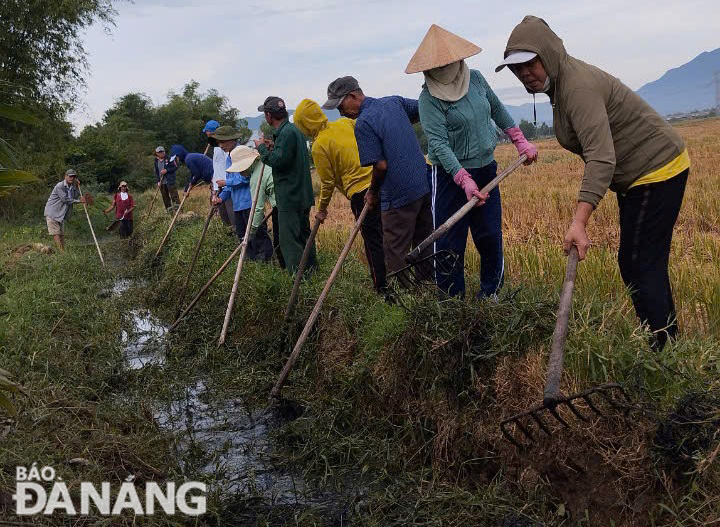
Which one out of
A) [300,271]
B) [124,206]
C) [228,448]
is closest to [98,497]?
[228,448]

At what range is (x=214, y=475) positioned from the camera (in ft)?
12.5

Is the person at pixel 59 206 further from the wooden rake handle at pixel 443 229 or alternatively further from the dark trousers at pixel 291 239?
the wooden rake handle at pixel 443 229

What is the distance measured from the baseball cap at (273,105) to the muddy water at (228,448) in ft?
7.85

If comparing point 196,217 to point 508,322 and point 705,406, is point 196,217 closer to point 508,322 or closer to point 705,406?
point 508,322

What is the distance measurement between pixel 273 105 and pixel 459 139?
7.40ft

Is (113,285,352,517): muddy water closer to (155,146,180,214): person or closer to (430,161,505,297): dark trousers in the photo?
(430,161,505,297): dark trousers

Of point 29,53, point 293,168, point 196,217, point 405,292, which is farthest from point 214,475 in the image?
point 29,53

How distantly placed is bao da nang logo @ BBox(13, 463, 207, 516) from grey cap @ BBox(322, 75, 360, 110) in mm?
2697

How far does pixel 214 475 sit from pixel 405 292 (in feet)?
5.01

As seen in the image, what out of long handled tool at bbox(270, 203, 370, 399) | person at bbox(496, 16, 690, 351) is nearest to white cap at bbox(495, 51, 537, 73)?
person at bbox(496, 16, 690, 351)

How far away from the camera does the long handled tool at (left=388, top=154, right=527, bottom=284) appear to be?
4012 millimetres

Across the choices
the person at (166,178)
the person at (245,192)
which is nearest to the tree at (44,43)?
the person at (166,178)

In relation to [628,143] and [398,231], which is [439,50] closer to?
[398,231]

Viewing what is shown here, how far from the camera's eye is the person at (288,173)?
632 cm
